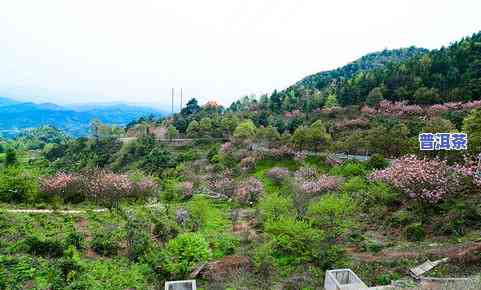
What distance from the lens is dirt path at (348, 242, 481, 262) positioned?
37.5ft

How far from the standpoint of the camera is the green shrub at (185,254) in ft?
39.5

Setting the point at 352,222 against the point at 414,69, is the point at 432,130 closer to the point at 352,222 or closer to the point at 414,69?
the point at 352,222

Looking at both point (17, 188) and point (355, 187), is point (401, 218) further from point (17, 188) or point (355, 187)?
point (17, 188)

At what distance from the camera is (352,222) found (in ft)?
57.3

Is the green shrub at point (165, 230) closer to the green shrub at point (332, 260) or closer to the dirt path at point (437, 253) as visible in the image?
the green shrub at point (332, 260)

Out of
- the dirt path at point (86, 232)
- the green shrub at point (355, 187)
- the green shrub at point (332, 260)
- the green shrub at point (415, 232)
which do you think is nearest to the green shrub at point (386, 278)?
the green shrub at point (332, 260)

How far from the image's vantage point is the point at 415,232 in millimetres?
14672

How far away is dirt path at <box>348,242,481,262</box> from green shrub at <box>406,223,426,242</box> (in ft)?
4.52

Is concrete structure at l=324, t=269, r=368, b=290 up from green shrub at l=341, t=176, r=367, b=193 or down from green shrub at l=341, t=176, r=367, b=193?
down

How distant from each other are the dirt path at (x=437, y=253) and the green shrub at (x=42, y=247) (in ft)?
39.1

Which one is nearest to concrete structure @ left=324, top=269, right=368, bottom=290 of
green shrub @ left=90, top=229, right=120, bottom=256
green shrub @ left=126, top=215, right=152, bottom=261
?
green shrub @ left=126, top=215, right=152, bottom=261

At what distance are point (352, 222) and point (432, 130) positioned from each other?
43.1 feet

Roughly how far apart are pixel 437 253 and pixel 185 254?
9387 mm

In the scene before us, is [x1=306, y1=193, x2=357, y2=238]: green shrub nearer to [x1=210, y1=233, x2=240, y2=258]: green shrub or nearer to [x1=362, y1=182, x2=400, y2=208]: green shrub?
[x1=362, y1=182, x2=400, y2=208]: green shrub
